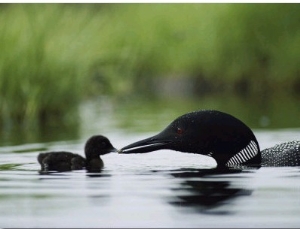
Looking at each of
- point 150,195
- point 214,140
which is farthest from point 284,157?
point 150,195

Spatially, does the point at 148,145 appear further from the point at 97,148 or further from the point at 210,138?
the point at 97,148

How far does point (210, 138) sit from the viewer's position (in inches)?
194

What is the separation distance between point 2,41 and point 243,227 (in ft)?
20.1

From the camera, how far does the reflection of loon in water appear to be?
150 inches

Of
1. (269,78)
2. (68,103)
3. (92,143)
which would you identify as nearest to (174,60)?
(269,78)

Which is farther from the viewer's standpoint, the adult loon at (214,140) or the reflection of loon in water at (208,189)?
the adult loon at (214,140)

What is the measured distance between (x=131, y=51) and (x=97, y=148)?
6.84 metres

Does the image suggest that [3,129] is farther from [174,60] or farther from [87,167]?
[174,60]

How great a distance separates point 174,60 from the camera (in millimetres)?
14078

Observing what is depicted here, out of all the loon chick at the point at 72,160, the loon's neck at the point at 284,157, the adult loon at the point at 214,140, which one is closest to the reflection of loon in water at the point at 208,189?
the adult loon at the point at 214,140

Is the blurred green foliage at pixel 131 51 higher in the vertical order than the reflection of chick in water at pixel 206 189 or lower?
higher

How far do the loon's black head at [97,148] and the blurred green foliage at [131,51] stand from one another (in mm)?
3058

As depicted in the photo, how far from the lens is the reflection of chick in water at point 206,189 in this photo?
3.87 metres

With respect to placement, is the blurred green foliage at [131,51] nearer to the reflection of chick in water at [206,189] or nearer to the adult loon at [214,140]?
the adult loon at [214,140]
